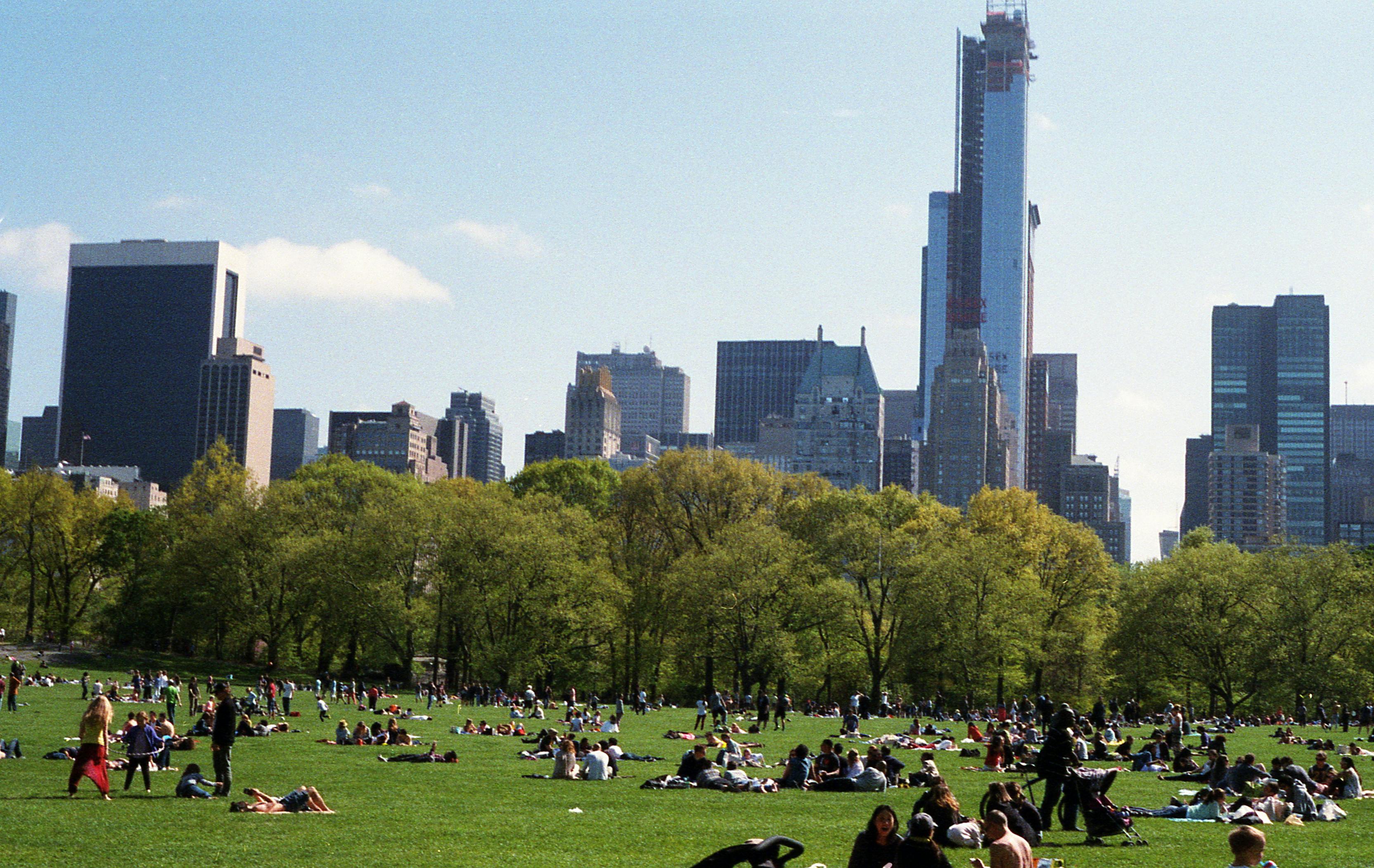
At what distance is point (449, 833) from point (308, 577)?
55174mm

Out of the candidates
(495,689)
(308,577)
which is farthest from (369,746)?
(308,577)

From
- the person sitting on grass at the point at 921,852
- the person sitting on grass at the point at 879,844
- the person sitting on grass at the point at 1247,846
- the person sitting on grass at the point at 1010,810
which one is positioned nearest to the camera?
the person sitting on grass at the point at 1247,846

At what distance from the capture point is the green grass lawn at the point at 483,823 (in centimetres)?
1602

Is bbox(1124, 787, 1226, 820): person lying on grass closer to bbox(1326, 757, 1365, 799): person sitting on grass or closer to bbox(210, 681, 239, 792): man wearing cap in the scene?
bbox(1326, 757, 1365, 799): person sitting on grass

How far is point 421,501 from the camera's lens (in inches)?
2820

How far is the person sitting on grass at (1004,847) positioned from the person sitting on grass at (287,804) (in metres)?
10.5

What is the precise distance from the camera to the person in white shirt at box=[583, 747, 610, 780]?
84.7ft

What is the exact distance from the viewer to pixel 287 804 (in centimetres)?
1995

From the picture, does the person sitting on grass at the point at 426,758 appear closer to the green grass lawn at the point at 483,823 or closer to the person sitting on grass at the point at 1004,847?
the green grass lawn at the point at 483,823

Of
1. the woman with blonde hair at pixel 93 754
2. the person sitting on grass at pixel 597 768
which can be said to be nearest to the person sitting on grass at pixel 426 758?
the person sitting on grass at pixel 597 768

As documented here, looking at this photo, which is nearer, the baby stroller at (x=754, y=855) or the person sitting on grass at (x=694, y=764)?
the baby stroller at (x=754, y=855)

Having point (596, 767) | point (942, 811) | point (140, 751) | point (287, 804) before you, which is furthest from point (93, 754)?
point (942, 811)

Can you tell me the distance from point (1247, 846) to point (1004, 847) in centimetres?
210

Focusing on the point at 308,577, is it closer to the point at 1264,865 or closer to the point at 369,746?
the point at 369,746
